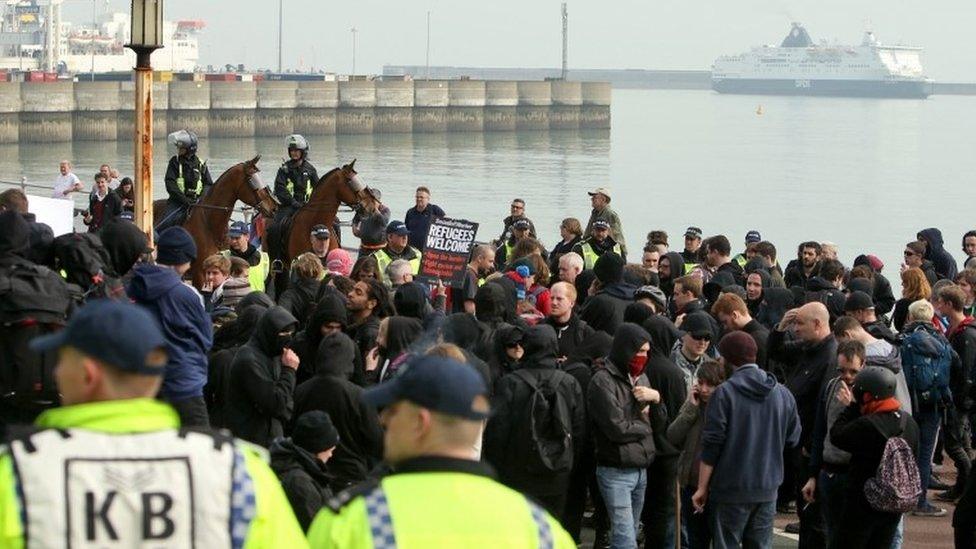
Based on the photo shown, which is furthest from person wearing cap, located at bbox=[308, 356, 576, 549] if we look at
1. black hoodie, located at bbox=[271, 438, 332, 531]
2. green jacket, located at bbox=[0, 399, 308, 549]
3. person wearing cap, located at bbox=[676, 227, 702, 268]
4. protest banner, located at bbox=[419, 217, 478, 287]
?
person wearing cap, located at bbox=[676, 227, 702, 268]

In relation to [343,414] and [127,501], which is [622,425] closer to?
[343,414]

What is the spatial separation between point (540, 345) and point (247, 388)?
4.27 feet

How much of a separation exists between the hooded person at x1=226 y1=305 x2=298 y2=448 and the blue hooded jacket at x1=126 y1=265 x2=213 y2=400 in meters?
0.31

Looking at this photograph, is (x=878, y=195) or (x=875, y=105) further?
(x=875, y=105)

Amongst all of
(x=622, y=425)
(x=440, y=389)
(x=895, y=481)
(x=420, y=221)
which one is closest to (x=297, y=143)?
(x=420, y=221)

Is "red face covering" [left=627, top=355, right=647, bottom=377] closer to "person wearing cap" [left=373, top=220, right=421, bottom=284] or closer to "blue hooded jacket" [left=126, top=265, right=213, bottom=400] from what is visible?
"blue hooded jacket" [left=126, top=265, right=213, bottom=400]

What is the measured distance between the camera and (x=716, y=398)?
Result: 25.0 ft


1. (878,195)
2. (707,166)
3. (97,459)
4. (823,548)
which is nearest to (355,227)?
(823,548)

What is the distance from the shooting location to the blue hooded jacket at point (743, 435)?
762 cm

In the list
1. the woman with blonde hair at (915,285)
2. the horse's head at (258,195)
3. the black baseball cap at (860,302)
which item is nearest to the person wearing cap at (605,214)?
the horse's head at (258,195)

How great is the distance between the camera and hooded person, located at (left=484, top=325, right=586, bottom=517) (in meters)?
7.62

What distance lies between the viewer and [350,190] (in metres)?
17.4

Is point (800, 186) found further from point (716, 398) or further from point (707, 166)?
point (716, 398)

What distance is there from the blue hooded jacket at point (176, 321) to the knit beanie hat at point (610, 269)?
3360mm
